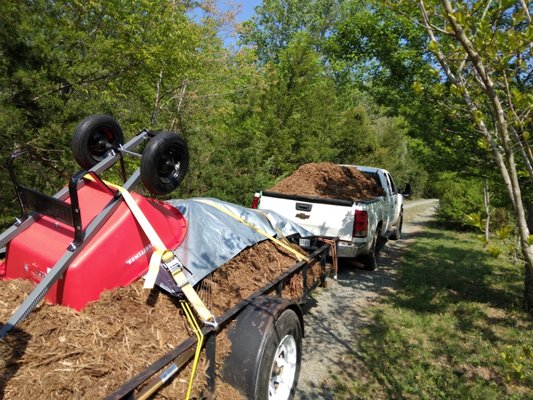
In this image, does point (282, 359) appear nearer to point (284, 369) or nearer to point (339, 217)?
point (284, 369)

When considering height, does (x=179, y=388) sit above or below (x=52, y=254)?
below

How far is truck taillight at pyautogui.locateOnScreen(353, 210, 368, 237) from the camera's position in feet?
21.6

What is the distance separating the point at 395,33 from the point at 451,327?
4.68 metres

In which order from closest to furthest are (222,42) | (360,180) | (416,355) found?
(416,355) < (360,180) < (222,42)

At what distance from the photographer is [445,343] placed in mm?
4547

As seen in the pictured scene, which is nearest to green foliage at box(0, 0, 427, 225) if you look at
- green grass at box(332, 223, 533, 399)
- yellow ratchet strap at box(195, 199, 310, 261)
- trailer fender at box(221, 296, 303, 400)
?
yellow ratchet strap at box(195, 199, 310, 261)

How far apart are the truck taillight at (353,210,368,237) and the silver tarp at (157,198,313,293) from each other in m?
2.32

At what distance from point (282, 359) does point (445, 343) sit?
2.40 meters

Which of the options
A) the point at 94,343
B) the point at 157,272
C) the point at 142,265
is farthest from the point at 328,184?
the point at 94,343

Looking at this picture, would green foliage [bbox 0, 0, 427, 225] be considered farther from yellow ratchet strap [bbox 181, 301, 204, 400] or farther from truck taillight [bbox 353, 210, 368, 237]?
yellow ratchet strap [bbox 181, 301, 204, 400]

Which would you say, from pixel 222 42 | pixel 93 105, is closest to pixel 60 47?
pixel 93 105

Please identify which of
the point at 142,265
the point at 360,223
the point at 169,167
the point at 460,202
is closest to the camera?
the point at 142,265

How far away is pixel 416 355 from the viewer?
425cm

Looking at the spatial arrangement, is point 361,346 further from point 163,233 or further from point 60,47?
point 60,47
